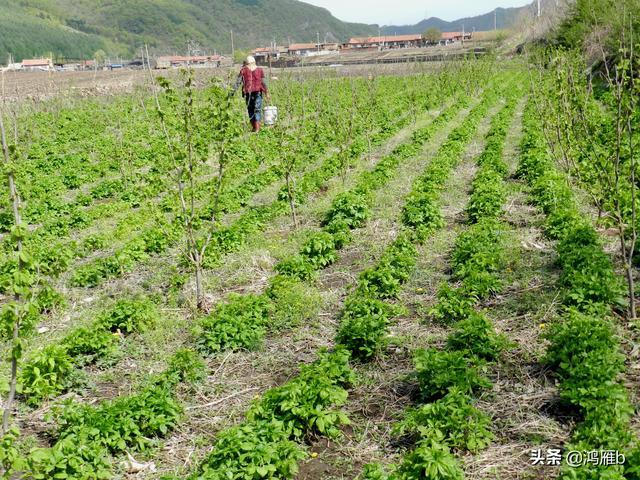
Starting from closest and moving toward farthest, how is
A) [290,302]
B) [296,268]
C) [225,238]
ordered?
[290,302]
[296,268]
[225,238]

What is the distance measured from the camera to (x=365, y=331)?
5969mm

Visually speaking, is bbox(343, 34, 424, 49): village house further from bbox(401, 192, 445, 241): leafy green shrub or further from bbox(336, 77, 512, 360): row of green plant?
bbox(401, 192, 445, 241): leafy green shrub

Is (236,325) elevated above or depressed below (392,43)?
below

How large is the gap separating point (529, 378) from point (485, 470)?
4.63ft

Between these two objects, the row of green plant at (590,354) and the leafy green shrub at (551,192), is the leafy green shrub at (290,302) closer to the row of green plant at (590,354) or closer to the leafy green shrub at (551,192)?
the row of green plant at (590,354)

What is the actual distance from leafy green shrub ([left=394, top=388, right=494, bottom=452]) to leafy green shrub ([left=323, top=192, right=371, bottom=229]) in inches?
220

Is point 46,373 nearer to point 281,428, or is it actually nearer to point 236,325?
point 236,325

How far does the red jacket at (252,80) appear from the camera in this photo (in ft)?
55.8

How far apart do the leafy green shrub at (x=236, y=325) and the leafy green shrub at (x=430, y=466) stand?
8.96ft

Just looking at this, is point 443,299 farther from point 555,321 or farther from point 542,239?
point 542,239

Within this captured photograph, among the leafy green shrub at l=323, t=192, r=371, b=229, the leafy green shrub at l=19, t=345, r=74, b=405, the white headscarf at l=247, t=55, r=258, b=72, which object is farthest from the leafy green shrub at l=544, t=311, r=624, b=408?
the white headscarf at l=247, t=55, r=258, b=72

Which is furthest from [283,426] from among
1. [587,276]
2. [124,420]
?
[587,276]

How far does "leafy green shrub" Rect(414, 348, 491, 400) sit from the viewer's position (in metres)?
4.92

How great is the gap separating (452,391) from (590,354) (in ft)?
4.21
